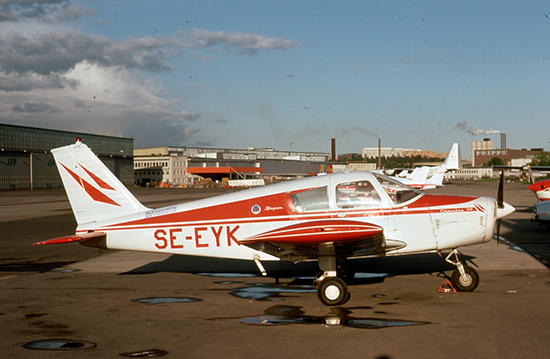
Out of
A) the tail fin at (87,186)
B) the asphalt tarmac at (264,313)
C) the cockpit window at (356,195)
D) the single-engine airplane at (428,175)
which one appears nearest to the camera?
the asphalt tarmac at (264,313)

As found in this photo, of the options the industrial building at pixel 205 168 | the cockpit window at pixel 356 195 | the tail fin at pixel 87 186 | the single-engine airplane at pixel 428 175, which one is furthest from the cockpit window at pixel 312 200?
the industrial building at pixel 205 168

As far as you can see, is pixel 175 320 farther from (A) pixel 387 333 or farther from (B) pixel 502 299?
(B) pixel 502 299

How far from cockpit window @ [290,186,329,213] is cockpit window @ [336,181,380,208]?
245mm

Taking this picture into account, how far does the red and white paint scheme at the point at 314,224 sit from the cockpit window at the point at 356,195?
→ 0.06 feet

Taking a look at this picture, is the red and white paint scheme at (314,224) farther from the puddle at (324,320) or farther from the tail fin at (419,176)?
the tail fin at (419,176)

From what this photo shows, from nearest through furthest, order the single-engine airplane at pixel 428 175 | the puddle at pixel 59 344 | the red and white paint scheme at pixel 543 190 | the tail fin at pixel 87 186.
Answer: the puddle at pixel 59 344
the tail fin at pixel 87 186
the red and white paint scheme at pixel 543 190
the single-engine airplane at pixel 428 175

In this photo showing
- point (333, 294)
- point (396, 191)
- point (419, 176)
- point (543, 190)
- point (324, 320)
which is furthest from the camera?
point (419, 176)

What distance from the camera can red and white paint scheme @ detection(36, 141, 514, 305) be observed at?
8.16 m

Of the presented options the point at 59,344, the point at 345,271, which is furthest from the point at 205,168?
the point at 59,344

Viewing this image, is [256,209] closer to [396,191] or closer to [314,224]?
[314,224]

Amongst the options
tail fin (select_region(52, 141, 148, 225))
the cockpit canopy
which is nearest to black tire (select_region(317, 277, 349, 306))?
the cockpit canopy

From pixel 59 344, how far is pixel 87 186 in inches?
164

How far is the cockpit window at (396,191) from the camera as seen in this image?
8.73 meters

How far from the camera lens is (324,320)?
726 cm
